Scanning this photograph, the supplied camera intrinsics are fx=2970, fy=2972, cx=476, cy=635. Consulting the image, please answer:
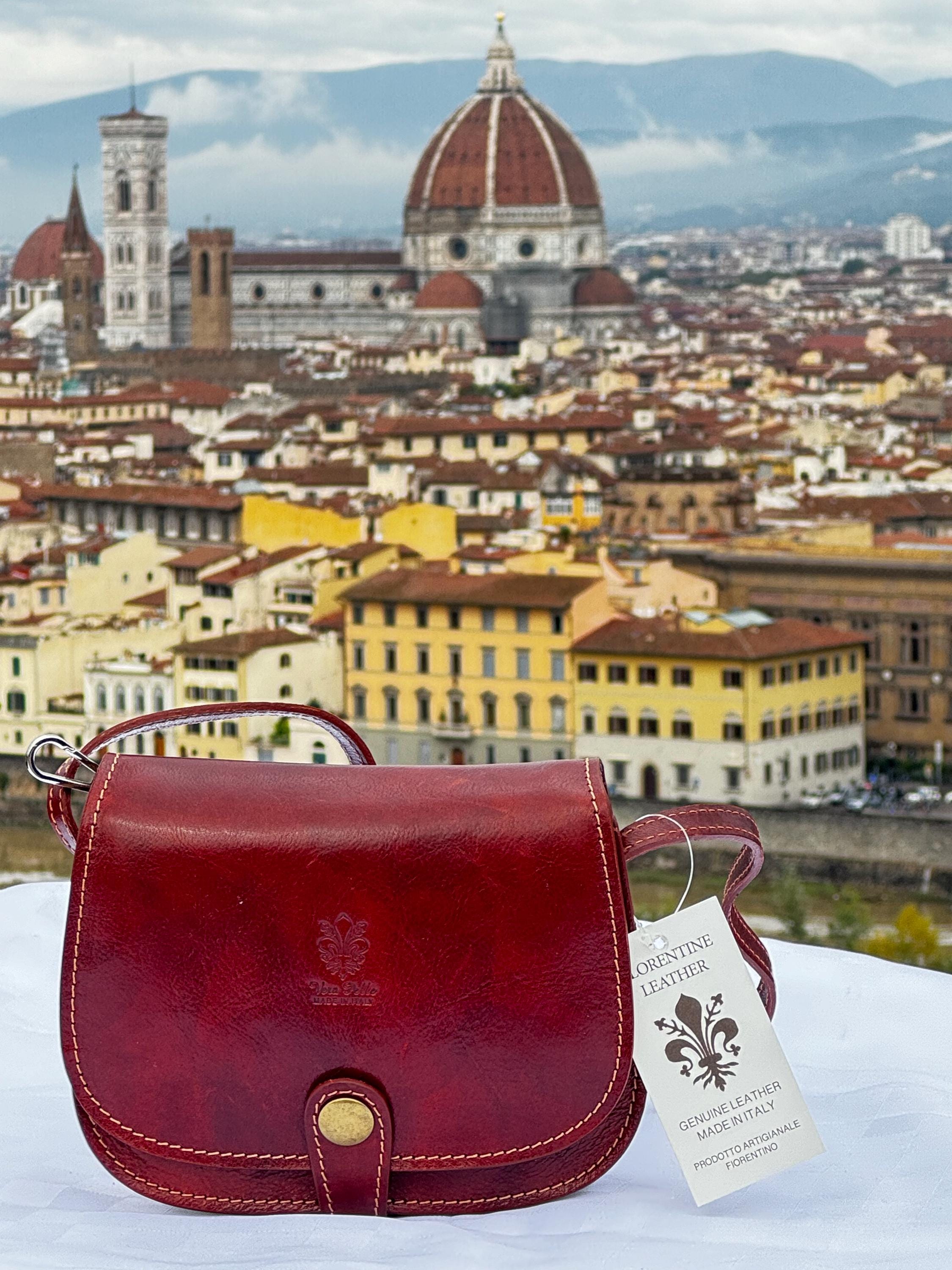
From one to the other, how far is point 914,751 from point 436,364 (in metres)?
27.1

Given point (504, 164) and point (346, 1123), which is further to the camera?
A: point (504, 164)

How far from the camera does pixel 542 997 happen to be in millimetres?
1268

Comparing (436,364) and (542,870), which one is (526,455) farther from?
(542,870)

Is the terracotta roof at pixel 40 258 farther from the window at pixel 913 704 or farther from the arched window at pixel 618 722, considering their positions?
the arched window at pixel 618 722

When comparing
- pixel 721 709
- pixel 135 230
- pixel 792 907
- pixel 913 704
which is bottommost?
pixel 792 907

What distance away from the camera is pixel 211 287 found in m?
48.9

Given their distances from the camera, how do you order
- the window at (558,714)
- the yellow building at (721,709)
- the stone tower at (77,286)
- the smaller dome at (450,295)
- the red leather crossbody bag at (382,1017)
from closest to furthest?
the red leather crossbody bag at (382,1017) < the yellow building at (721,709) < the window at (558,714) < the stone tower at (77,286) < the smaller dome at (450,295)

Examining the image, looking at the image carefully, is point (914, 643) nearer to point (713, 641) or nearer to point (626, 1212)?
point (713, 641)

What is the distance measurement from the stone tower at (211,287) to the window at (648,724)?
3426cm

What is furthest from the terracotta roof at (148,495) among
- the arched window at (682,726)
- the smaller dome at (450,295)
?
the smaller dome at (450,295)

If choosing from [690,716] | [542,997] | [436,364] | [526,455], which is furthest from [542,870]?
[436,364]

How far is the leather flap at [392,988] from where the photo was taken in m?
1.27

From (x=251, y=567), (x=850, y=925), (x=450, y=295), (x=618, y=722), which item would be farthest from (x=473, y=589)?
(x=450, y=295)

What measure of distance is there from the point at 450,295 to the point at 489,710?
106ft
